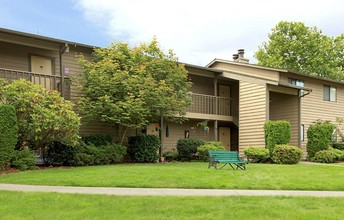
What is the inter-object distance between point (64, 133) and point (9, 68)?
178 inches

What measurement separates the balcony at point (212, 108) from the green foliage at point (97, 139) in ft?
17.8

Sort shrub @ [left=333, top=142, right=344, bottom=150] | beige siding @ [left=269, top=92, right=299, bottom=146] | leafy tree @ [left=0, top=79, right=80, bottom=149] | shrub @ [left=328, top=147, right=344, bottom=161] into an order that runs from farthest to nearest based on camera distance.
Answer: shrub @ [left=333, top=142, right=344, bottom=150] < beige siding @ [left=269, top=92, right=299, bottom=146] < shrub @ [left=328, top=147, right=344, bottom=161] < leafy tree @ [left=0, top=79, right=80, bottom=149]

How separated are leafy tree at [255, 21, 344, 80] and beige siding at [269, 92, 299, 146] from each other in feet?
69.8

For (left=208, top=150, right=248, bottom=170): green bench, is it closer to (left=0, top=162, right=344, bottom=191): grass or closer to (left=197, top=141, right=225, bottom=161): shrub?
(left=0, top=162, right=344, bottom=191): grass

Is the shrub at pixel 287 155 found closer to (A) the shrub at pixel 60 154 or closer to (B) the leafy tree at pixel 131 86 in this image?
(B) the leafy tree at pixel 131 86

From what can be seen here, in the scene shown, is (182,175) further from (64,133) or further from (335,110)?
(335,110)

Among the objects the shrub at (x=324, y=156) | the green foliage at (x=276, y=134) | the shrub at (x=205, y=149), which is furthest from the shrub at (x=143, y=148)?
the shrub at (x=324, y=156)

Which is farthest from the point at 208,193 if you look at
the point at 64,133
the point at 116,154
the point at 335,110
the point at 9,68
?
the point at 335,110

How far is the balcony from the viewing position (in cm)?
2165

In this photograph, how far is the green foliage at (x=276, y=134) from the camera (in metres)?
19.3

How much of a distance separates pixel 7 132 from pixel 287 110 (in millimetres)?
16929

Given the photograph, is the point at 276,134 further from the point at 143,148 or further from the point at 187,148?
the point at 143,148

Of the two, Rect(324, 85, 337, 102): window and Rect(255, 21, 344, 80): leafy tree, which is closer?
Rect(324, 85, 337, 102): window

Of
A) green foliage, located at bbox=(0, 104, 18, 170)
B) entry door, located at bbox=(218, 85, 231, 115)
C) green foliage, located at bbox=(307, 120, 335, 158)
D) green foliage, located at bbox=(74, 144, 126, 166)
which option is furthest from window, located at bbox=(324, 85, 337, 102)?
green foliage, located at bbox=(0, 104, 18, 170)
